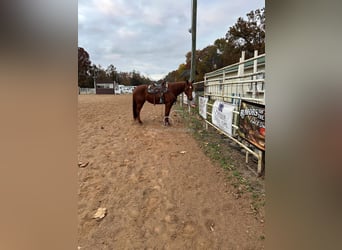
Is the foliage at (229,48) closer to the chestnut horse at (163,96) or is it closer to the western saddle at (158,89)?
the chestnut horse at (163,96)

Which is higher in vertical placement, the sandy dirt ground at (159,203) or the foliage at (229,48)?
the foliage at (229,48)

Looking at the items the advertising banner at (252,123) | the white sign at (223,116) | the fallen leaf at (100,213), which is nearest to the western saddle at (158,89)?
the white sign at (223,116)

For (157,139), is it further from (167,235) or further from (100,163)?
(167,235)

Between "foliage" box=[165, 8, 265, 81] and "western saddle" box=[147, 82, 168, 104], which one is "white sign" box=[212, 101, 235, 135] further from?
"foliage" box=[165, 8, 265, 81]

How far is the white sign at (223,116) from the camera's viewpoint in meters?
3.94

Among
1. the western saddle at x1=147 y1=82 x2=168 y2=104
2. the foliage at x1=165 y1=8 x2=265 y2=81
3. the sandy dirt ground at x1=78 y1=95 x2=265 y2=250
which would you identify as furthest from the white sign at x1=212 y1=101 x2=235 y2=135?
the foliage at x1=165 y1=8 x2=265 y2=81

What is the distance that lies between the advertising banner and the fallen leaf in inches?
78.7

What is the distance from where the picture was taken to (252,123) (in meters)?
2.96

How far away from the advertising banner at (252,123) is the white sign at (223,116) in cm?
46

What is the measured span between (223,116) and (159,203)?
255 cm

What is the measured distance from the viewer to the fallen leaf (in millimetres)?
2102

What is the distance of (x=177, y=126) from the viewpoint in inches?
250
